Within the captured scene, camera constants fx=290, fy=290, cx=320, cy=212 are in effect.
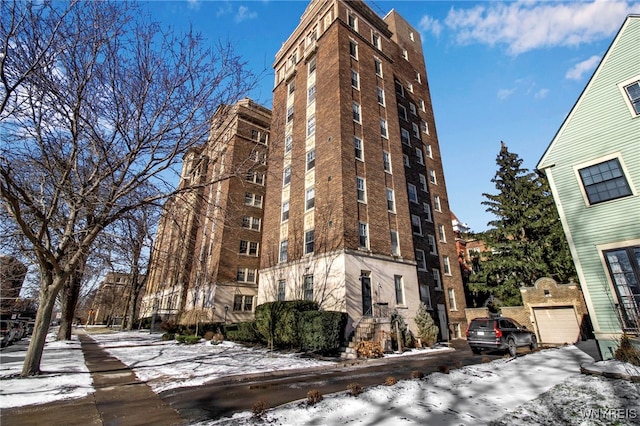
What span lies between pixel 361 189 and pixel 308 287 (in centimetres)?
817

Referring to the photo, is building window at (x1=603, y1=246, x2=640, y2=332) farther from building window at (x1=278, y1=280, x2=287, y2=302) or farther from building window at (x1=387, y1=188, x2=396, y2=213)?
building window at (x1=278, y1=280, x2=287, y2=302)

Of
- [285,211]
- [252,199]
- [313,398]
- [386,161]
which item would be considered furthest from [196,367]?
[252,199]

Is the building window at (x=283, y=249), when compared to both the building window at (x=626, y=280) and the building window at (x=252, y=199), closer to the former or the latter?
the building window at (x=252, y=199)

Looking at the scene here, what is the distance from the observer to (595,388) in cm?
668

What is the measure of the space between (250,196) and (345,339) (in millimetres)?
22675

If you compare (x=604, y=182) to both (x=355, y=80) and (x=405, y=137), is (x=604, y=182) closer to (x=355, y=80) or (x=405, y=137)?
(x=355, y=80)

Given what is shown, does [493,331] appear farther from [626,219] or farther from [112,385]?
[112,385]

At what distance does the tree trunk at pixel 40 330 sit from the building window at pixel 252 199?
25129mm

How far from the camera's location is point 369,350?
14.9 m

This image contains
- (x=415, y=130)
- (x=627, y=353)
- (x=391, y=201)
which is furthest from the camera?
(x=415, y=130)

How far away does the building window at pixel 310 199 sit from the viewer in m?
22.6

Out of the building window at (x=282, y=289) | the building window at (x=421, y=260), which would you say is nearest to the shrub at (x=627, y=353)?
the building window at (x=421, y=260)

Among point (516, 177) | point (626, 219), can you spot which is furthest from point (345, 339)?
point (516, 177)

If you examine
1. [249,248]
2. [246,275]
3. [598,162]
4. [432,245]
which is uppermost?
[249,248]
